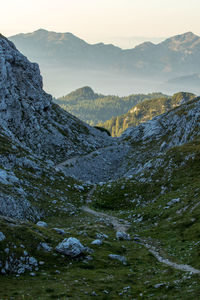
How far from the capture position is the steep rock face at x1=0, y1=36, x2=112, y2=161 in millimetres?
100438

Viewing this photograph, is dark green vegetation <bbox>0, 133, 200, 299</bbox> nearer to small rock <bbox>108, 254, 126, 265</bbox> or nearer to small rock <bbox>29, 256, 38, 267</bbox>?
small rock <bbox>108, 254, 126, 265</bbox>

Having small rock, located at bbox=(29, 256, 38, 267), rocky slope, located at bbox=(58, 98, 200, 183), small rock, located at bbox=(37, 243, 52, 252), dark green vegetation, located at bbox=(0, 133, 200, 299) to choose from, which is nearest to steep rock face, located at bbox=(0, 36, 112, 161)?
rocky slope, located at bbox=(58, 98, 200, 183)

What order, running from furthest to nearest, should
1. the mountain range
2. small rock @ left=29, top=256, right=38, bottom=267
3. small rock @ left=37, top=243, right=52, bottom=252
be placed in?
small rock @ left=37, top=243, right=52, bottom=252, small rock @ left=29, top=256, right=38, bottom=267, the mountain range

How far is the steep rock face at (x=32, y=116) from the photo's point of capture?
10044cm

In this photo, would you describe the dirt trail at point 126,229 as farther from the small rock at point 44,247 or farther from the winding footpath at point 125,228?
the small rock at point 44,247

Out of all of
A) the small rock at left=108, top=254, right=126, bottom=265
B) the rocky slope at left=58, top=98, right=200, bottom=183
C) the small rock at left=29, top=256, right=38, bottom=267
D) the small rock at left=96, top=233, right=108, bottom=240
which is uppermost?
the rocky slope at left=58, top=98, right=200, bottom=183

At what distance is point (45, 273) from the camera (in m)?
28.3

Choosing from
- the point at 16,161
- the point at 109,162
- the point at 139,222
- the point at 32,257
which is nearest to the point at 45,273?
the point at 32,257

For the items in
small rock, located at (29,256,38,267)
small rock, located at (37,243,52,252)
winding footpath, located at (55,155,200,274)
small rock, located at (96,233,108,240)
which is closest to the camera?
small rock, located at (29,256,38,267)

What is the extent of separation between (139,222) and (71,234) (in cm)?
1574

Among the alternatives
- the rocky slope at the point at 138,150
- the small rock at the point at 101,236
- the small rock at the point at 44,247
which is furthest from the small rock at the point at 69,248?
the rocky slope at the point at 138,150

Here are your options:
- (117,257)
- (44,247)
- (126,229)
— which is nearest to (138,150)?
(126,229)

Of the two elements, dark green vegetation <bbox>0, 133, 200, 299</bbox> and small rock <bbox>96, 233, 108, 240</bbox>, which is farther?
small rock <bbox>96, 233, 108, 240</bbox>

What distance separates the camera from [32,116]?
10769 cm
